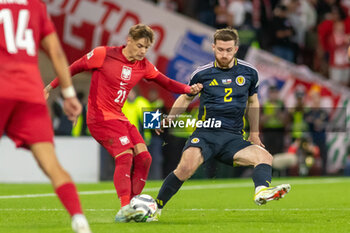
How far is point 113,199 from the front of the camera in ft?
38.8

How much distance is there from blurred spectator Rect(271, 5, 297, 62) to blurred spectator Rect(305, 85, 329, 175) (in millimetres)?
2011

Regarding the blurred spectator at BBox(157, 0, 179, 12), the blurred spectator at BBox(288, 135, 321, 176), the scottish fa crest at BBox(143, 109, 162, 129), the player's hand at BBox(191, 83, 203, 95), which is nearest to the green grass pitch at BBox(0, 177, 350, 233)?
the scottish fa crest at BBox(143, 109, 162, 129)

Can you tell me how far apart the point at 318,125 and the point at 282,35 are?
285 centimetres

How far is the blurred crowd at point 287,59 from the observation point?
55.9 ft

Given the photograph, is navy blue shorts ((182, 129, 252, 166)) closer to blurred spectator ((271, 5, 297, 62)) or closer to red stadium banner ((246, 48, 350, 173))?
red stadium banner ((246, 48, 350, 173))

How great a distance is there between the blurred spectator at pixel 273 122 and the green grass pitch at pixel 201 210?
262 cm

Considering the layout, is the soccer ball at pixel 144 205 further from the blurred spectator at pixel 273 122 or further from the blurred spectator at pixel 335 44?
the blurred spectator at pixel 335 44

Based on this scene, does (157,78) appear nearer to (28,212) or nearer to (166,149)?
(28,212)

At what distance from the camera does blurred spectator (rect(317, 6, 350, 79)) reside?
2034cm

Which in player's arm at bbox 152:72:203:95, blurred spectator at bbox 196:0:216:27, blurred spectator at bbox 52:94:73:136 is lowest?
blurred spectator at bbox 52:94:73:136

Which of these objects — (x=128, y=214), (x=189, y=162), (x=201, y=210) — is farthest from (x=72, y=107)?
(x=201, y=210)

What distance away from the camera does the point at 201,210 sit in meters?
9.98

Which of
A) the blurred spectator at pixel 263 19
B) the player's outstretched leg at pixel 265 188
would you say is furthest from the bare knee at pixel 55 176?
the blurred spectator at pixel 263 19

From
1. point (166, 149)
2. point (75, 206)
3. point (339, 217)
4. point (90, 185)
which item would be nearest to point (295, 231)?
point (339, 217)
